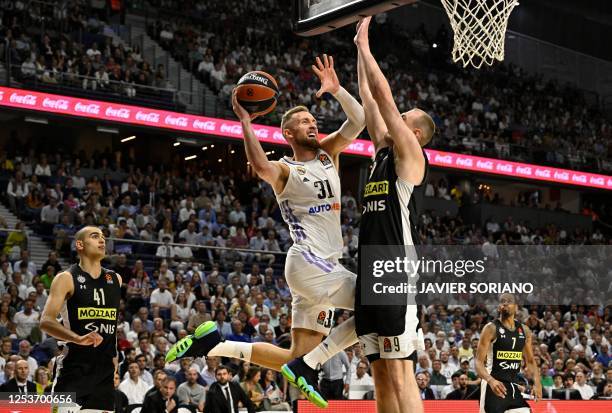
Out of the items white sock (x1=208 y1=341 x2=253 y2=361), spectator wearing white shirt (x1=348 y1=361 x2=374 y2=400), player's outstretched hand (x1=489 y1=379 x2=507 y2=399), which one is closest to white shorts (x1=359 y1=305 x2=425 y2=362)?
white sock (x1=208 y1=341 x2=253 y2=361)

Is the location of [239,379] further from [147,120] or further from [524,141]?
[524,141]

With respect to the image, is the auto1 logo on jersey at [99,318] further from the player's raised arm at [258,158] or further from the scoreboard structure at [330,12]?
the scoreboard structure at [330,12]

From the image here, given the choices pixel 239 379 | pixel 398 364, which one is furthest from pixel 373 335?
pixel 239 379

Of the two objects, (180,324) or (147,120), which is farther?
(147,120)

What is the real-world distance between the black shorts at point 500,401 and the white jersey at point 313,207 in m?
4.55

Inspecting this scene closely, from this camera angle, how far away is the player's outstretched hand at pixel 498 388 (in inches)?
406

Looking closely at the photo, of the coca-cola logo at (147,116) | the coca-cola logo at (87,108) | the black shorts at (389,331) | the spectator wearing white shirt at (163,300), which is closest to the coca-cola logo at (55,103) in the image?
the coca-cola logo at (87,108)

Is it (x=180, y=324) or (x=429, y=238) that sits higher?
(x=429, y=238)

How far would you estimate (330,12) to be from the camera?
682 centimetres

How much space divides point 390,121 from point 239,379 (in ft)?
28.6

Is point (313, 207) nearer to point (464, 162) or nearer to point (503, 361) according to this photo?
point (503, 361)

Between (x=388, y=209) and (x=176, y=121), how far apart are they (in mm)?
16415

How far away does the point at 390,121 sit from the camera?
5781 millimetres

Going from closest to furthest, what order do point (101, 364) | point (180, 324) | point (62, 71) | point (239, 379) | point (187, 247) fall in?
point (101, 364) → point (239, 379) → point (180, 324) → point (187, 247) → point (62, 71)
